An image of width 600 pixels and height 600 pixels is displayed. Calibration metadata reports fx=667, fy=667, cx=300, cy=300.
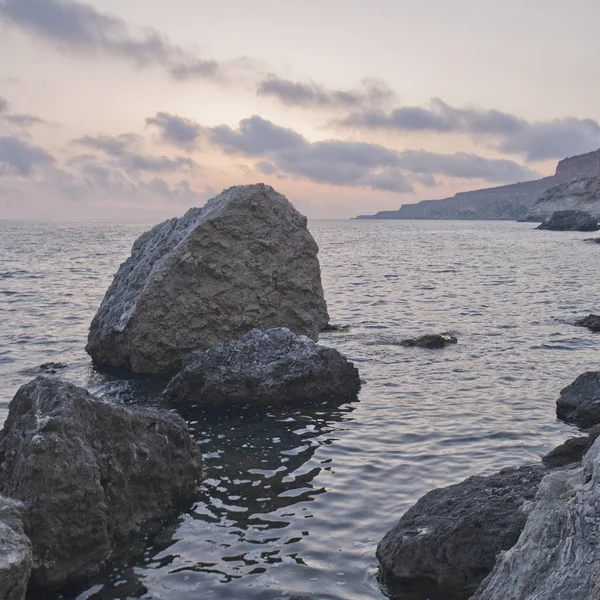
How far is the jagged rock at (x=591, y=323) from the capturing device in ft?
68.2

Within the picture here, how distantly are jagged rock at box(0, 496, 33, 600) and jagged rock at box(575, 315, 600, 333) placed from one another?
60.9 feet

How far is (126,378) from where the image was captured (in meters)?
15.1

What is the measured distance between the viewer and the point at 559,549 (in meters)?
4.40

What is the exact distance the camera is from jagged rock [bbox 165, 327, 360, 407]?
1277 cm

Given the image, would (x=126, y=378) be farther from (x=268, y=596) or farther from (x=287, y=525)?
(x=268, y=596)

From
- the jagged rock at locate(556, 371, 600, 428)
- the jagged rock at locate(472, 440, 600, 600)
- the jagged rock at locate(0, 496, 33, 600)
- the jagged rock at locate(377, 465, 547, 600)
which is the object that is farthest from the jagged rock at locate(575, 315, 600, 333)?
the jagged rock at locate(0, 496, 33, 600)

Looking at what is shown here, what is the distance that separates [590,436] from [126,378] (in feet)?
32.9

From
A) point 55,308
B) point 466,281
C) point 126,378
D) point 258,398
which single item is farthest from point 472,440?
point 466,281

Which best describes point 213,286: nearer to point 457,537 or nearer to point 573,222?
point 457,537

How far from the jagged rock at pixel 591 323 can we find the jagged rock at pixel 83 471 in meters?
15.6

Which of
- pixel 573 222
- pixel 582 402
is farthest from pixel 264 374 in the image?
pixel 573 222

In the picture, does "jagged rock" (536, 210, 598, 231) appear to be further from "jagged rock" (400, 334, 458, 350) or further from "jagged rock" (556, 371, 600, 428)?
"jagged rock" (556, 371, 600, 428)

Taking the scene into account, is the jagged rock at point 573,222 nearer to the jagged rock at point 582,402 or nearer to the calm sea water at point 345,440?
the calm sea water at point 345,440

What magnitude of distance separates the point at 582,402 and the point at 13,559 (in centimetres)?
964
